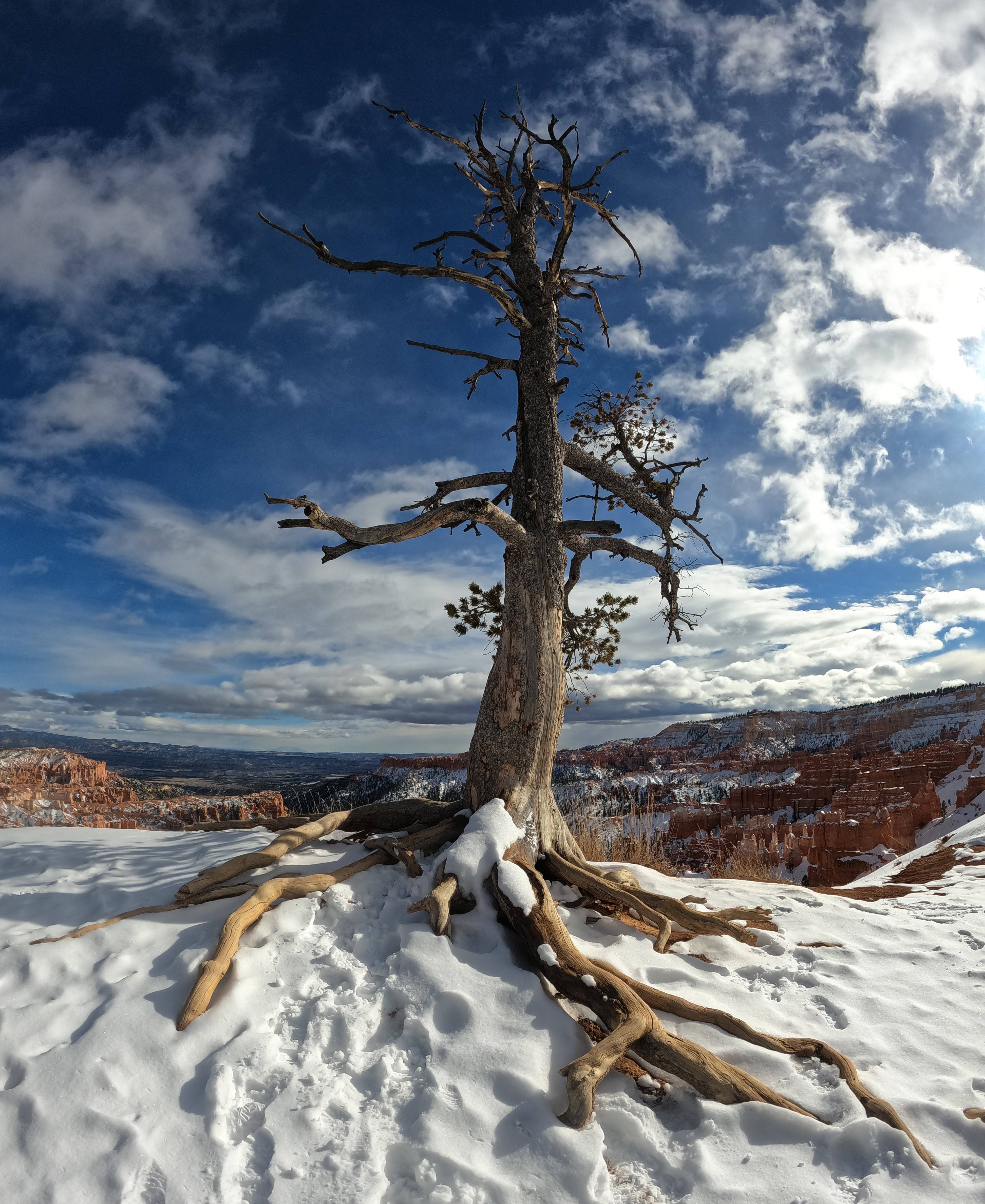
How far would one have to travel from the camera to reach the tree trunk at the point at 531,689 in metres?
5.71

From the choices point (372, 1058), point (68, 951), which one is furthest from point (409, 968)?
point (68, 951)

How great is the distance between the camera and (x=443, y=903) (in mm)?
4121

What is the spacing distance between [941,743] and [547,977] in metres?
71.0

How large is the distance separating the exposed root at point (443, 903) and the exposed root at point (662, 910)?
1145mm

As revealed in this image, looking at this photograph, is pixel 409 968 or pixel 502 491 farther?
pixel 502 491

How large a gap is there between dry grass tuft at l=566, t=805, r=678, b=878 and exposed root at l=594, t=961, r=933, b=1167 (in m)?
3.50

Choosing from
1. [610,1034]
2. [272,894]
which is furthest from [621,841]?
[272,894]

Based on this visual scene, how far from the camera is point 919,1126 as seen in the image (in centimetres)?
296

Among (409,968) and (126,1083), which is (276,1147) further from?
(409,968)

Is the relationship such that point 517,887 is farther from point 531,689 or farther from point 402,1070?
point 531,689

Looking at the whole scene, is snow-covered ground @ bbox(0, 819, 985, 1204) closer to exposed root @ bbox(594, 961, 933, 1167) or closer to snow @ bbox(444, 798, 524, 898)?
exposed root @ bbox(594, 961, 933, 1167)

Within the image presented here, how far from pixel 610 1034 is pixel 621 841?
18.5 feet

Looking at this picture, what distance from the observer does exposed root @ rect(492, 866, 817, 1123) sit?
9.86 ft

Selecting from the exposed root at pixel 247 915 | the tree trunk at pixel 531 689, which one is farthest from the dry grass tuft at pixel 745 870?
the exposed root at pixel 247 915
